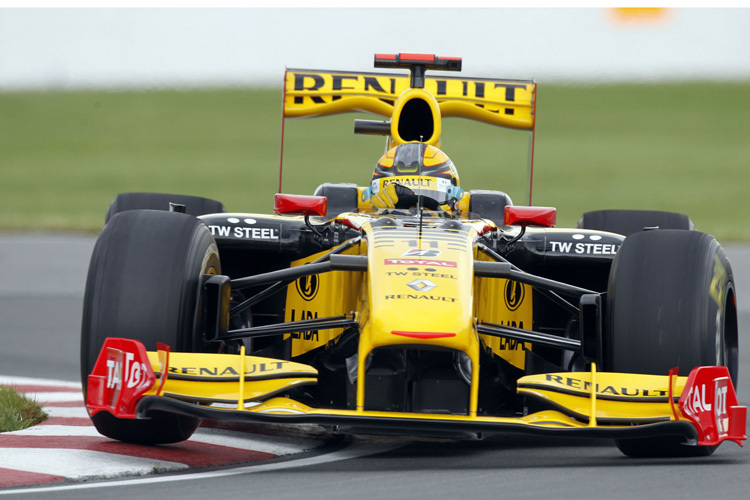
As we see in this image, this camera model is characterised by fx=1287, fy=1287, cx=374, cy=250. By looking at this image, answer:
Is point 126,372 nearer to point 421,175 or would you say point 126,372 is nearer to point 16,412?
point 16,412

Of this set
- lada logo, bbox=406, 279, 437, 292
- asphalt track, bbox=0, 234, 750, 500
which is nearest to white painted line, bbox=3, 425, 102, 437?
asphalt track, bbox=0, 234, 750, 500

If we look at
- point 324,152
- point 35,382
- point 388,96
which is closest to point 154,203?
point 35,382

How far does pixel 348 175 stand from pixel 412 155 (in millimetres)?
27611

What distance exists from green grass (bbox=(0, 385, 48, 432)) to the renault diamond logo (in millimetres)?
2353

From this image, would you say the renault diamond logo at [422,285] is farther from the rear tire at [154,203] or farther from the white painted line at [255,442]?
the rear tire at [154,203]

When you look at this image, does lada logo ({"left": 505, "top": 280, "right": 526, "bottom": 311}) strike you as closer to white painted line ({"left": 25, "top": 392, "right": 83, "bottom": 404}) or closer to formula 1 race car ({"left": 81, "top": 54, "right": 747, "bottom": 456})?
formula 1 race car ({"left": 81, "top": 54, "right": 747, "bottom": 456})

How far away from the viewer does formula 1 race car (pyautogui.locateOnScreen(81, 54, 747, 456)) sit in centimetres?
585

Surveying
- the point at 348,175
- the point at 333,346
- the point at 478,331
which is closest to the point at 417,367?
the point at 478,331

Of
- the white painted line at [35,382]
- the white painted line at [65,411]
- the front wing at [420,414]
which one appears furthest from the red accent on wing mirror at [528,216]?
the white painted line at [35,382]

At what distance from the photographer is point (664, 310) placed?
6.20m

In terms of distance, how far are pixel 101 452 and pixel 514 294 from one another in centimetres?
263

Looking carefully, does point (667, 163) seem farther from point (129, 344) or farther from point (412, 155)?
point (129, 344)

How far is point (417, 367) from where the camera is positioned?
20.6ft

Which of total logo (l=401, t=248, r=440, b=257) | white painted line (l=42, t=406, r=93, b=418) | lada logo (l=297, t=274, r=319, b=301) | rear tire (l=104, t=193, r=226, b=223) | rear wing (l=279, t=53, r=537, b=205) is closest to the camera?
total logo (l=401, t=248, r=440, b=257)
